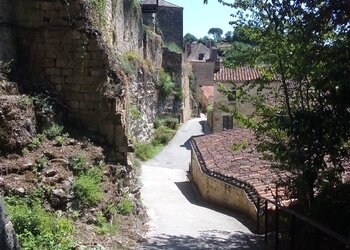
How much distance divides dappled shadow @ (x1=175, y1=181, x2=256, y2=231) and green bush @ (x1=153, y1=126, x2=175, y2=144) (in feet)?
27.7

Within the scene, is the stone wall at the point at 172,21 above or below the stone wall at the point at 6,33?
above

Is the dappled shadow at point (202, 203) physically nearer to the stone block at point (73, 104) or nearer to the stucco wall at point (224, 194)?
the stucco wall at point (224, 194)

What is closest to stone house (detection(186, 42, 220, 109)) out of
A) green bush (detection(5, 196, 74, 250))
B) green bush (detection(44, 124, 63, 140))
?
green bush (detection(44, 124, 63, 140))

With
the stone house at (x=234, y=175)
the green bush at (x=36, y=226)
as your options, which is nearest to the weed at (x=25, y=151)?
the green bush at (x=36, y=226)

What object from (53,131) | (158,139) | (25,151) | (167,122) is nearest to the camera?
(25,151)

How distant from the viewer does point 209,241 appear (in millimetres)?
8703

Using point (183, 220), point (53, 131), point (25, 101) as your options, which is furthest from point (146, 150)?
point (25, 101)

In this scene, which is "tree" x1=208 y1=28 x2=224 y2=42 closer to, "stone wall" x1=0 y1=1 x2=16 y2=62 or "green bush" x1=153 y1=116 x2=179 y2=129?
"green bush" x1=153 y1=116 x2=179 y2=129

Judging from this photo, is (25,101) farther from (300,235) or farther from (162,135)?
(162,135)

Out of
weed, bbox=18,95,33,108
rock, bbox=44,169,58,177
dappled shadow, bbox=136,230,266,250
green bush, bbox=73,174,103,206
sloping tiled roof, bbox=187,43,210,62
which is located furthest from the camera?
sloping tiled roof, bbox=187,43,210,62

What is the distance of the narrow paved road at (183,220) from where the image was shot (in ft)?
28.0

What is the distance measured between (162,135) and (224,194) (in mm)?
13903

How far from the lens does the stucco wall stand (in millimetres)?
11633

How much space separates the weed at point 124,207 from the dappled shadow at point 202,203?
3315 millimetres
